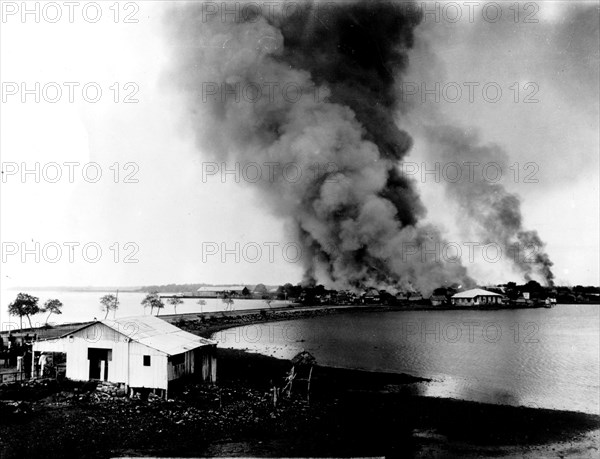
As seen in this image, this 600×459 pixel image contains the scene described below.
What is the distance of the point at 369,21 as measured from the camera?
74750mm

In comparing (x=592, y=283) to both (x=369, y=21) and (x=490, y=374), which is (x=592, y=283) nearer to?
(x=369, y=21)

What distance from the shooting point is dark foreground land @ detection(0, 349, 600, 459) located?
1416cm

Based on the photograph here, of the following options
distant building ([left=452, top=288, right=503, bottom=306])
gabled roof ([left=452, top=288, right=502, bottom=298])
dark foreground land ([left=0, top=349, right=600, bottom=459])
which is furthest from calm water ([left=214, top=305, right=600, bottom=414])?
gabled roof ([left=452, top=288, right=502, bottom=298])

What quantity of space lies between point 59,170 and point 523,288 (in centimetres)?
11742

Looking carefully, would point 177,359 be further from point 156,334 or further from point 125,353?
point 125,353

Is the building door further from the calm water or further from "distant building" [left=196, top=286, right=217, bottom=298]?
"distant building" [left=196, top=286, right=217, bottom=298]

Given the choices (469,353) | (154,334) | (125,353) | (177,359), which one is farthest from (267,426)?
(469,353)

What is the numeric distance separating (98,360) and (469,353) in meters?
32.2

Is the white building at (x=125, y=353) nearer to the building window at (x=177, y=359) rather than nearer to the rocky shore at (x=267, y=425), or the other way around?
the building window at (x=177, y=359)

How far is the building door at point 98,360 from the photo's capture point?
1875 centimetres

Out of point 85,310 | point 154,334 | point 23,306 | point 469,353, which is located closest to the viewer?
point 154,334

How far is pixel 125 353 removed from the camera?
18.2m

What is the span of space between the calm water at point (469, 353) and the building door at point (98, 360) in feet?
50.3

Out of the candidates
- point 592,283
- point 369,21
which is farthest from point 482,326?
point 592,283
